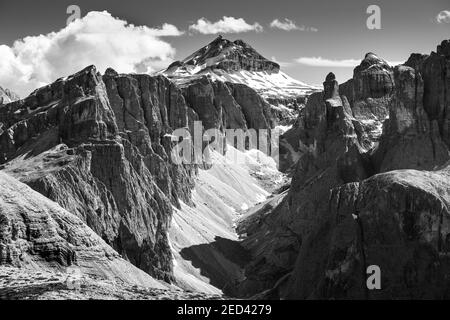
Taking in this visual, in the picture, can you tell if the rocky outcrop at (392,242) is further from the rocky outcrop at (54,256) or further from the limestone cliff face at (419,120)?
the limestone cliff face at (419,120)

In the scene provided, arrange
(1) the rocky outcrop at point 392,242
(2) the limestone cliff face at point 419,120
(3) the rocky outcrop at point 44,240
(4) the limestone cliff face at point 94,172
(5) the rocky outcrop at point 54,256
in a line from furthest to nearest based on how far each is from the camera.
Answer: (2) the limestone cliff face at point 419,120, (4) the limestone cliff face at point 94,172, (3) the rocky outcrop at point 44,240, (1) the rocky outcrop at point 392,242, (5) the rocky outcrop at point 54,256

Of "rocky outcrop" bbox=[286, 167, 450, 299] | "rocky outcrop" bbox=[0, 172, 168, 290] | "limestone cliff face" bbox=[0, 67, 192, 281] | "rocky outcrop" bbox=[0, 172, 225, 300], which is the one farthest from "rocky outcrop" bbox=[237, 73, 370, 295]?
"rocky outcrop" bbox=[0, 172, 168, 290]

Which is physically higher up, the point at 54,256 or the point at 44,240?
the point at 44,240

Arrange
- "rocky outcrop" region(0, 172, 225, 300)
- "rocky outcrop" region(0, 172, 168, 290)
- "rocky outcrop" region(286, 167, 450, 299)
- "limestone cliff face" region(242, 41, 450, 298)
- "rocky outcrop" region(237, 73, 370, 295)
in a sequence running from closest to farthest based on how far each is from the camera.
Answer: "rocky outcrop" region(0, 172, 225, 300)
"rocky outcrop" region(286, 167, 450, 299)
"limestone cliff face" region(242, 41, 450, 298)
"rocky outcrop" region(0, 172, 168, 290)
"rocky outcrop" region(237, 73, 370, 295)

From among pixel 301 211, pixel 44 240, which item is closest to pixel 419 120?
pixel 301 211

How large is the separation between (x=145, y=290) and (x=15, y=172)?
163ft

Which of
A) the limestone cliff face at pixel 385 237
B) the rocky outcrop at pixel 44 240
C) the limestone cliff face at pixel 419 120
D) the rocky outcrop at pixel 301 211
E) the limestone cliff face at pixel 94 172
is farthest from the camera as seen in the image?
the limestone cliff face at pixel 419 120

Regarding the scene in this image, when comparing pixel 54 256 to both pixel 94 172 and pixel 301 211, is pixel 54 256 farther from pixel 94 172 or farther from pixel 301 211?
pixel 301 211

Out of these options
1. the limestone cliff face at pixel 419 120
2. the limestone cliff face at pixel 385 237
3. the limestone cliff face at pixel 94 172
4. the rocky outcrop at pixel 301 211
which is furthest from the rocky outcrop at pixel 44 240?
the limestone cliff face at pixel 419 120

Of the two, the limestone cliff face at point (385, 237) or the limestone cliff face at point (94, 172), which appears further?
the limestone cliff face at point (94, 172)

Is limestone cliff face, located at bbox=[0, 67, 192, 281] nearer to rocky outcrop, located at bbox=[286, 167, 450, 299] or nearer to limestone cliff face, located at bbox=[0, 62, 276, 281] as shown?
limestone cliff face, located at bbox=[0, 62, 276, 281]

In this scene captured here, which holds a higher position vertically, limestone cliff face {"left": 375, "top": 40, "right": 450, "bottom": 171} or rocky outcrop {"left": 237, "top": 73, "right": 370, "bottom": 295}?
limestone cliff face {"left": 375, "top": 40, "right": 450, "bottom": 171}
